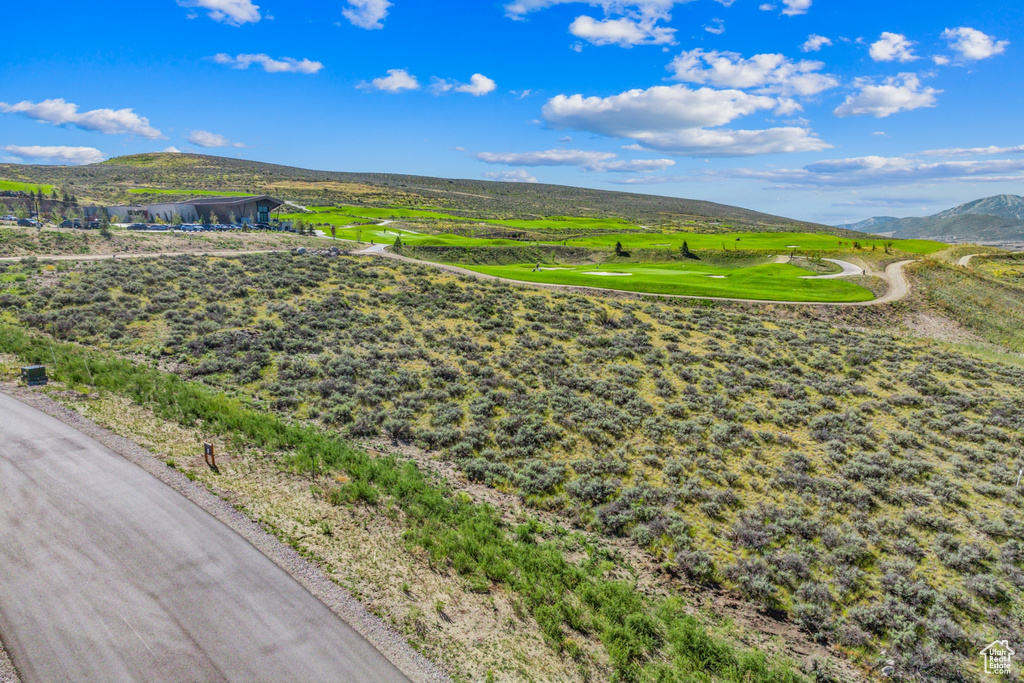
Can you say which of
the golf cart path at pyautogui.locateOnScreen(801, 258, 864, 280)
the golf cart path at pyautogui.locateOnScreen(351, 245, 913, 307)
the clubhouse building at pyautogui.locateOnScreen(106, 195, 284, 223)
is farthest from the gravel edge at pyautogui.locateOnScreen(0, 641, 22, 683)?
the clubhouse building at pyautogui.locateOnScreen(106, 195, 284, 223)

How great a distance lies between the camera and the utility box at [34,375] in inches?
675

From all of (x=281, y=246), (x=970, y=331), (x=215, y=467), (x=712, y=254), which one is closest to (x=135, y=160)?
(x=281, y=246)

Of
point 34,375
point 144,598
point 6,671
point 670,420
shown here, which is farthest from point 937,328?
point 34,375

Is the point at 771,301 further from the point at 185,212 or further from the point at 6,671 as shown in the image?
the point at 185,212

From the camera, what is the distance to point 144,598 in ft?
29.1

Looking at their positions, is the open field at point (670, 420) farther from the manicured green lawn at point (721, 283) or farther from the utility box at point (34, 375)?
the manicured green lawn at point (721, 283)

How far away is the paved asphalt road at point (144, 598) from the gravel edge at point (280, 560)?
17 cm

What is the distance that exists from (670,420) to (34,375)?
Answer: 79.8ft

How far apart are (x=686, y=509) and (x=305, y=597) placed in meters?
10.6

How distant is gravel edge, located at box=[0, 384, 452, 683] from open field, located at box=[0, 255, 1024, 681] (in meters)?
2.08

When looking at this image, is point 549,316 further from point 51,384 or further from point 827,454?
point 51,384

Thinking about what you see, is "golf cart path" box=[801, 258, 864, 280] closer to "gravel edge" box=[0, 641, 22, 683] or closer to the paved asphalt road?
the paved asphalt road

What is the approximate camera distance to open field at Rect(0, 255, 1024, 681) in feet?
36.8

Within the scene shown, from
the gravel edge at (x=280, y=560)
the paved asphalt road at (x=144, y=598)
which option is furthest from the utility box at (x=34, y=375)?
the paved asphalt road at (x=144, y=598)
